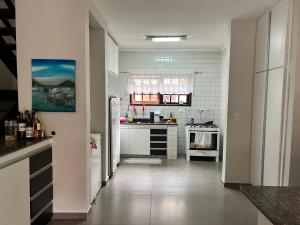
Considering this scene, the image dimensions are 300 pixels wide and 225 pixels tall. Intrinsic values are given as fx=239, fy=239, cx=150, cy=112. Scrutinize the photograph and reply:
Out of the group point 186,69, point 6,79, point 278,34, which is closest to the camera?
point 278,34

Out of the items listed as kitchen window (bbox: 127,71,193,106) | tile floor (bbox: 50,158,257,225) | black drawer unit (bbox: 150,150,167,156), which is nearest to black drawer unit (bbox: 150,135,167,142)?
black drawer unit (bbox: 150,150,167,156)

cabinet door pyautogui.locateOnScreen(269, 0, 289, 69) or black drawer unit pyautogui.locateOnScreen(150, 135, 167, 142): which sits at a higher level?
cabinet door pyautogui.locateOnScreen(269, 0, 289, 69)

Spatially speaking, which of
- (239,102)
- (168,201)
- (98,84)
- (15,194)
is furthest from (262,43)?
(15,194)

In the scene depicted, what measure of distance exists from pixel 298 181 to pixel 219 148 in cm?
303

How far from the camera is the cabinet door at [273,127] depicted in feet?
9.78

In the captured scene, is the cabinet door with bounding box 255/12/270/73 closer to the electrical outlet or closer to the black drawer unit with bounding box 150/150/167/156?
the electrical outlet

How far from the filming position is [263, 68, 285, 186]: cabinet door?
2982 mm

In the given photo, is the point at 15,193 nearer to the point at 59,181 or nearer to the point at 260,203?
the point at 59,181

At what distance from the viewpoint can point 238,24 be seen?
383cm

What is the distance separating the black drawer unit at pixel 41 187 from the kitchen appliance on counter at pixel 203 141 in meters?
3.53

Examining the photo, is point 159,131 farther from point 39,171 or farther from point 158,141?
point 39,171

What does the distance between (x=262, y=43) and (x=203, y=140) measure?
2.66m

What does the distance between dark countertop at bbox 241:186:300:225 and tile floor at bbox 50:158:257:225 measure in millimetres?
1628

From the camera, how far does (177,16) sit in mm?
3730
